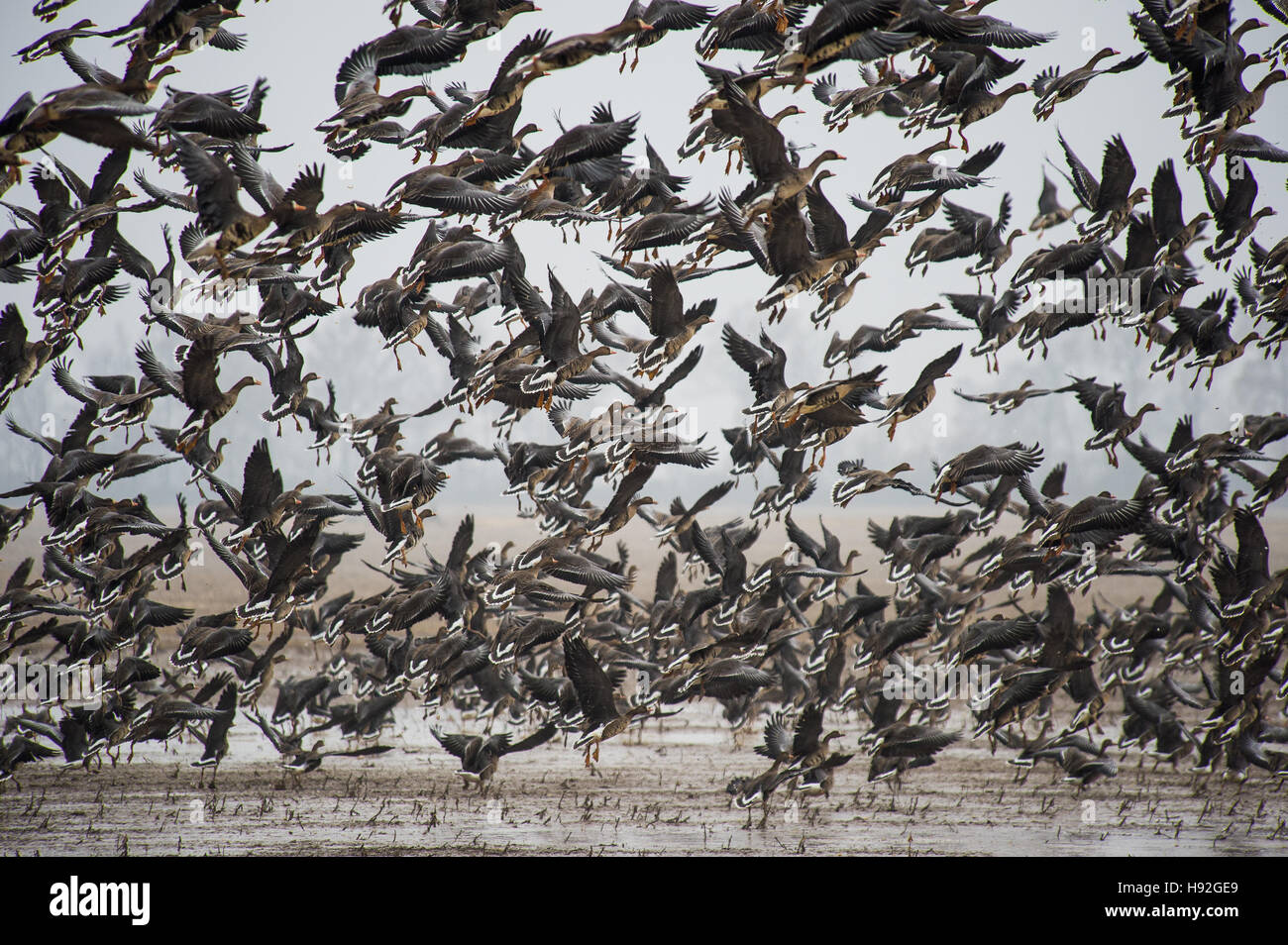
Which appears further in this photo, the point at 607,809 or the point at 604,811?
the point at 607,809

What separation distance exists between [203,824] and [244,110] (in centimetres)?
876

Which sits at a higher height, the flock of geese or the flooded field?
the flock of geese

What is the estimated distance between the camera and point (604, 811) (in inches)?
567

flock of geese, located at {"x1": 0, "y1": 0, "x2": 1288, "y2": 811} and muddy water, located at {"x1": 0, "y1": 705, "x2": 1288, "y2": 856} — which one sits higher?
flock of geese, located at {"x1": 0, "y1": 0, "x2": 1288, "y2": 811}

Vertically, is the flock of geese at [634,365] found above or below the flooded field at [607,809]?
above

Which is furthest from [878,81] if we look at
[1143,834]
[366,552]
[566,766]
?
[366,552]

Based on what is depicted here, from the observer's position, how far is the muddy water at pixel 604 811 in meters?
12.8

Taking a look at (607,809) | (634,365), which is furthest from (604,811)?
(634,365)

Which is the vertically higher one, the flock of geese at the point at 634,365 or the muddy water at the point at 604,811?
the flock of geese at the point at 634,365

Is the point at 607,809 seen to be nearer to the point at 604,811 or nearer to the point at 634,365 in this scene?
the point at 604,811

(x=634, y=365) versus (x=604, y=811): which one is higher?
(x=634, y=365)

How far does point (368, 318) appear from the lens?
1401 centimetres

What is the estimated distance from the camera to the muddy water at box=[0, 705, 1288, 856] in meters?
12.8

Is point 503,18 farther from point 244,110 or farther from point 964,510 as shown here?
point 964,510
